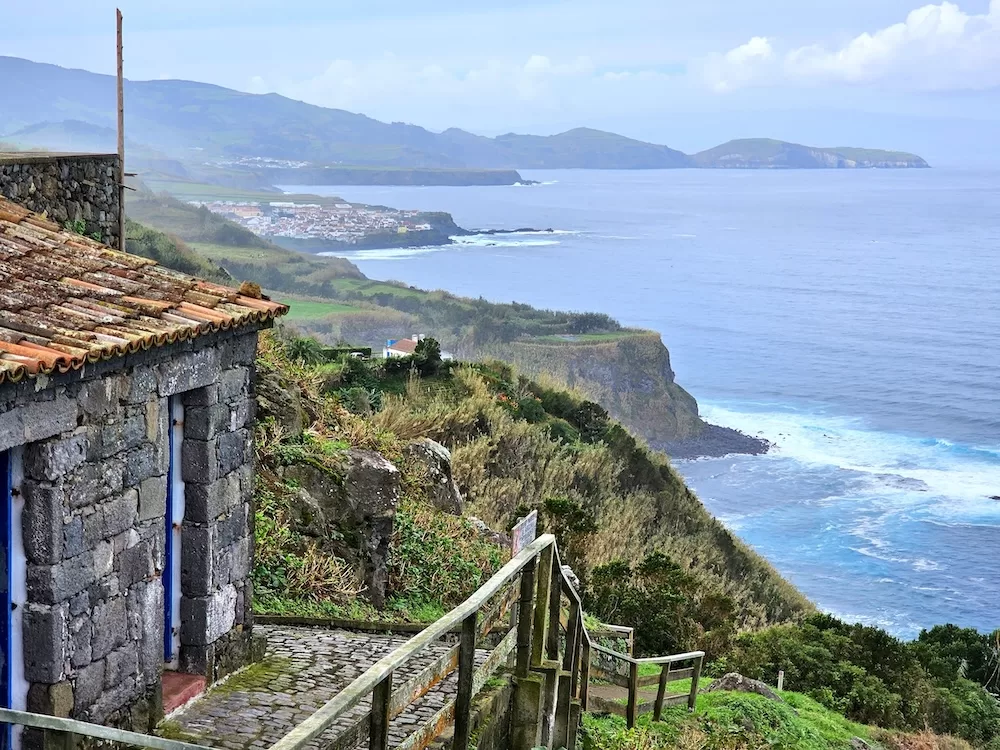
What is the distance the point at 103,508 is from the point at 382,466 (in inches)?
241

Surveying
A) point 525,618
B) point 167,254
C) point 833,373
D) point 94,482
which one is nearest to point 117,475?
point 94,482

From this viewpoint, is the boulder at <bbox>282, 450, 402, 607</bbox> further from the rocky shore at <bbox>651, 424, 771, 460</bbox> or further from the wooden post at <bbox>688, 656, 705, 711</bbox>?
the rocky shore at <bbox>651, 424, 771, 460</bbox>

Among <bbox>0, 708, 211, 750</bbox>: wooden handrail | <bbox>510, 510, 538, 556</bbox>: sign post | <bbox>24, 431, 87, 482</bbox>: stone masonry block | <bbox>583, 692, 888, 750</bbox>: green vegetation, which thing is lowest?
<bbox>583, 692, 888, 750</bbox>: green vegetation

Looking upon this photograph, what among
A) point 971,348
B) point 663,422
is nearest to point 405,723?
point 663,422

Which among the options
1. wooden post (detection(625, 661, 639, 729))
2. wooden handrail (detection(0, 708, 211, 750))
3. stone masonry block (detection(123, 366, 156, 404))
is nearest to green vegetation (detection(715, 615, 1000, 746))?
wooden post (detection(625, 661, 639, 729))

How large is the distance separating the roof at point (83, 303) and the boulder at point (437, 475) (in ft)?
27.0

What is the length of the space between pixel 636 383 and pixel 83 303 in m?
69.7

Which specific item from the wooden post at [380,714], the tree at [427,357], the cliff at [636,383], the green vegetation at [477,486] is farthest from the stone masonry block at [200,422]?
the cliff at [636,383]

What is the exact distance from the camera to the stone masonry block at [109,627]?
22.5 ft

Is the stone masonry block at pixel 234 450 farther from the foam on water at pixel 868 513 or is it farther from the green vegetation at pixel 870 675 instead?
the foam on water at pixel 868 513

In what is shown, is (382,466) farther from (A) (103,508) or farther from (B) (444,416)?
(B) (444,416)

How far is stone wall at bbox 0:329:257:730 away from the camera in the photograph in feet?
21.1

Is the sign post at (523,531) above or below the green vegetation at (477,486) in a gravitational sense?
above

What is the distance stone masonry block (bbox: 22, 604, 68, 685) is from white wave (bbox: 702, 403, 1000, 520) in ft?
180
